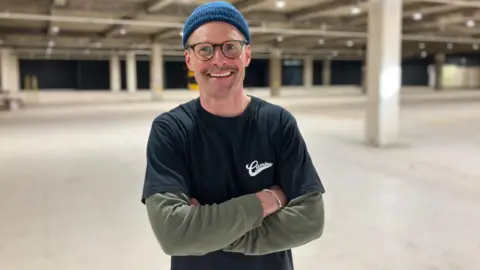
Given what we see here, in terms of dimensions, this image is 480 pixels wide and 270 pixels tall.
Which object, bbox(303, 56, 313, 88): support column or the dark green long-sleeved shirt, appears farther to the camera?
bbox(303, 56, 313, 88): support column

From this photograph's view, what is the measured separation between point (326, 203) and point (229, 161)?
3940 millimetres

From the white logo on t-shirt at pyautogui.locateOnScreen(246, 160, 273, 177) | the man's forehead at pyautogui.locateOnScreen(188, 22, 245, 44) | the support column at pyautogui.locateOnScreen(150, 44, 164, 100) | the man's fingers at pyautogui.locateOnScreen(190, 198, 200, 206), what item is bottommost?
the man's fingers at pyautogui.locateOnScreen(190, 198, 200, 206)

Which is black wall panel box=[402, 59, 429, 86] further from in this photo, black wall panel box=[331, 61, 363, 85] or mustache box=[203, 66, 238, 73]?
mustache box=[203, 66, 238, 73]

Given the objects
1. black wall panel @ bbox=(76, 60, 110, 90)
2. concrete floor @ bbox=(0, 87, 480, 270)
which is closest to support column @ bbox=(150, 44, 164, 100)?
concrete floor @ bbox=(0, 87, 480, 270)

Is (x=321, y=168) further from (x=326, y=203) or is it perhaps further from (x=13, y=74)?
(x=13, y=74)

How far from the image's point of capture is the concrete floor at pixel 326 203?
11.6ft

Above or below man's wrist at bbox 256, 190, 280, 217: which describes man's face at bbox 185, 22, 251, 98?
above

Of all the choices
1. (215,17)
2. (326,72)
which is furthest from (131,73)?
(215,17)

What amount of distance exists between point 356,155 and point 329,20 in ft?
34.4

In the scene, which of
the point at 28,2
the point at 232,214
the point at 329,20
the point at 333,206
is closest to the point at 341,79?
the point at 329,20

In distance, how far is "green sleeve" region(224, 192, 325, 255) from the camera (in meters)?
1.25

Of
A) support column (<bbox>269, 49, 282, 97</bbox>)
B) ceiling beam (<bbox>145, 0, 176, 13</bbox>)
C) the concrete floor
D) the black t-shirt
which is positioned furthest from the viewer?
support column (<bbox>269, 49, 282, 97</bbox>)

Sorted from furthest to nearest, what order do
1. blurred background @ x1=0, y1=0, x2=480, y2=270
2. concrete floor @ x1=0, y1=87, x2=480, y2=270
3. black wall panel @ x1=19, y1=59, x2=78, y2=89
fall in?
1. black wall panel @ x1=19, y1=59, x2=78, y2=89
2. blurred background @ x1=0, y1=0, x2=480, y2=270
3. concrete floor @ x1=0, y1=87, x2=480, y2=270

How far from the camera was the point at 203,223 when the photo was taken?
3.85 ft
